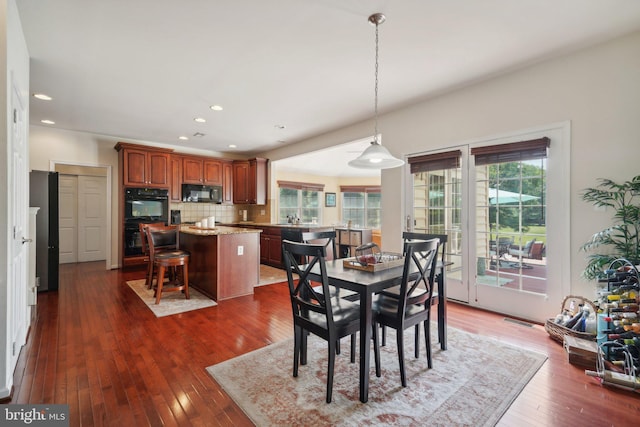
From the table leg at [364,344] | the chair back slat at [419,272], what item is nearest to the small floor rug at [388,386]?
the table leg at [364,344]

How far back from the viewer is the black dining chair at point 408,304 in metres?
1.96

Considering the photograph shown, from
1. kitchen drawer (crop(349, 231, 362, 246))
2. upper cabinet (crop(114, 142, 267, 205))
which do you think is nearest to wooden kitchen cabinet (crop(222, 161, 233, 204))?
upper cabinet (crop(114, 142, 267, 205))

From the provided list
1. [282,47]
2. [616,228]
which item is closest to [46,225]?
[282,47]

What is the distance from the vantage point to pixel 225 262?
13.1 feet

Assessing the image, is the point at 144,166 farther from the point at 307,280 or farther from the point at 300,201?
the point at 307,280

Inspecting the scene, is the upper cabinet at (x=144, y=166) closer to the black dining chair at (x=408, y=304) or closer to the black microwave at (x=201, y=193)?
the black microwave at (x=201, y=193)

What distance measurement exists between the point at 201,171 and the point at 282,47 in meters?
4.75

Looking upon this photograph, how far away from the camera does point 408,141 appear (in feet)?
13.7

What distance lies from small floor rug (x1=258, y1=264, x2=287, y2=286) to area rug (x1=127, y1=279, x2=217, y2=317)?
3.25 feet

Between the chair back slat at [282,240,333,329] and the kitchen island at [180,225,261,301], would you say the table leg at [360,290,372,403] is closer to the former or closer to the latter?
the chair back slat at [282,240,333,329]

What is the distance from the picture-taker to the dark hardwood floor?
68.6 inches

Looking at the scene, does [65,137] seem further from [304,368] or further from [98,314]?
[304,368]

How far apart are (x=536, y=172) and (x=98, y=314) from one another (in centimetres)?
510

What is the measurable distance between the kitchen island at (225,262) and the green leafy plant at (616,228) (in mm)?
3769
